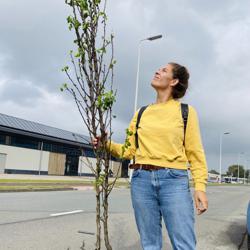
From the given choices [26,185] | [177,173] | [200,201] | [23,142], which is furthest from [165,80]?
[23,142]

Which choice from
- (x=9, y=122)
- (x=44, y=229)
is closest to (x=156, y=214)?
(x=44, y=229)

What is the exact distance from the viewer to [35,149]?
46.2m

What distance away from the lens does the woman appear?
9.70 feet

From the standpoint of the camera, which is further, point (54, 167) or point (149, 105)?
point (54, 167)

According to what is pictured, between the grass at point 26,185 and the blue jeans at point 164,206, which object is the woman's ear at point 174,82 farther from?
the grass at point 26,185

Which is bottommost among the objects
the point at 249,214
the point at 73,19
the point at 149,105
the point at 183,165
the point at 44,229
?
the point at 44,229

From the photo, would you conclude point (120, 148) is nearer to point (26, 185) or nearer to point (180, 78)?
point (180, 78)

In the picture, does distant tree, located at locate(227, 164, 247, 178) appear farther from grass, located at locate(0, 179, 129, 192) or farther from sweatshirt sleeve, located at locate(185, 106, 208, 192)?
sweatshirt sleeve, located at locate(185, 106, 208, 192)

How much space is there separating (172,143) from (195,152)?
0.19 meters

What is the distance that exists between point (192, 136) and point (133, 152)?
504mm

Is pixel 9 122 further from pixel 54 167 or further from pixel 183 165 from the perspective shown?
pixel 183 165

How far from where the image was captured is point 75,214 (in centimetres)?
1039

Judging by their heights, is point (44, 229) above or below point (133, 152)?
below

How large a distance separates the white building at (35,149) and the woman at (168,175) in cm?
3458
